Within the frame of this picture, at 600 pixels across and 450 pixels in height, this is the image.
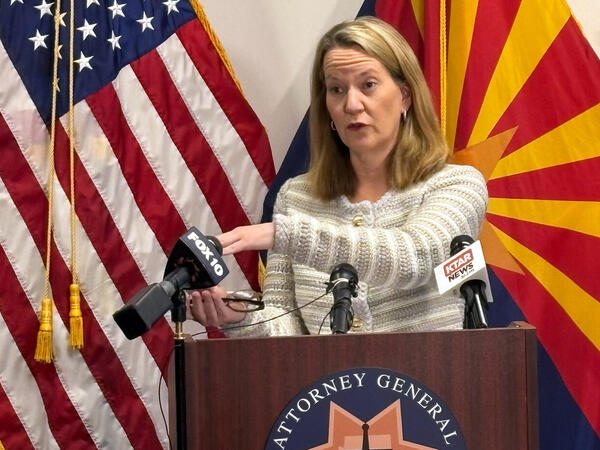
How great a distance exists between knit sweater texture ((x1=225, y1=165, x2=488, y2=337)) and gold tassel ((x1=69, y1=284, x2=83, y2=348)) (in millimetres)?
696

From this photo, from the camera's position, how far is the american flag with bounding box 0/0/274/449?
2.69 metres

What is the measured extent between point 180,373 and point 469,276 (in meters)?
0.46

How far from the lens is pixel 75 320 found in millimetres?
2652

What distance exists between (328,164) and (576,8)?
1202 mm

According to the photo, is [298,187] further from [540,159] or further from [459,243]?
[540,159]

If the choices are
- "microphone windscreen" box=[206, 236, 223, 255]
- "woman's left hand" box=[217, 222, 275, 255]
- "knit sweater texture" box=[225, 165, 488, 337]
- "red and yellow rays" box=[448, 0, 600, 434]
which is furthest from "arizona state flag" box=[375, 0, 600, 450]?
"microphone windscreen" box=[206, 236, 223, 255]

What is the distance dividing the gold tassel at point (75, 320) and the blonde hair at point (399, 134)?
82 centimetres

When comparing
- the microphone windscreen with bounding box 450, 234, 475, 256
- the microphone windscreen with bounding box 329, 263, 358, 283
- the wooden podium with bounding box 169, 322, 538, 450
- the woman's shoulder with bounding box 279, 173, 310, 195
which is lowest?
the wooden podium with bounding box 169, 322, 538, 450

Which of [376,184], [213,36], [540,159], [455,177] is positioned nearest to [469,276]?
[455,177]

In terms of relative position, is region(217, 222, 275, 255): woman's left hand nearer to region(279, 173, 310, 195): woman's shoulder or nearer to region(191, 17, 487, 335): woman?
region(191, 17, 487, 335): woman

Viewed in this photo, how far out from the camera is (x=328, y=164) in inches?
87.8

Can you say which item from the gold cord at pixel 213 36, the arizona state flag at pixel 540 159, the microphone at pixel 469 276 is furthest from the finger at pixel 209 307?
the gold cord at pixel 213 36

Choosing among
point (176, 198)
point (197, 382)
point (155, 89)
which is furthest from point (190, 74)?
point (197, 382)

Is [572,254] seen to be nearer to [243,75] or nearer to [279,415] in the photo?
[243,75]
